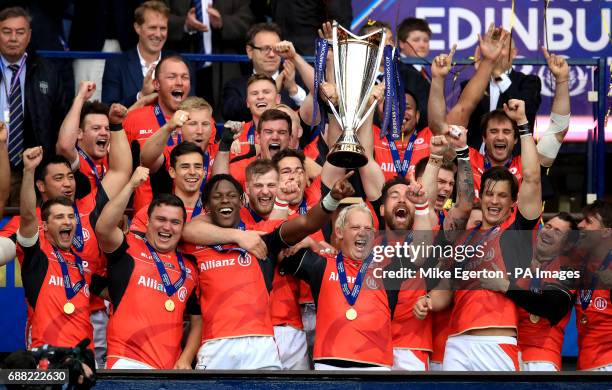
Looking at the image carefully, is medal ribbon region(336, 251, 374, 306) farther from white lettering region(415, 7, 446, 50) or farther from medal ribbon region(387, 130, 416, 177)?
white lettering region(415, 7, 446, 50)

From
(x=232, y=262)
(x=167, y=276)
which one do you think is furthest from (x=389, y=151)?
(x=167, y=276)

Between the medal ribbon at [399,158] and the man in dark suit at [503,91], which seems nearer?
the medal ribbon at [399,158]

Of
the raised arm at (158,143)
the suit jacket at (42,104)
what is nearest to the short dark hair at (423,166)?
the raised arm at (158,143)

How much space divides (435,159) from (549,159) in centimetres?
133

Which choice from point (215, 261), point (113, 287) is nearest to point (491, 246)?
point (215, 261)

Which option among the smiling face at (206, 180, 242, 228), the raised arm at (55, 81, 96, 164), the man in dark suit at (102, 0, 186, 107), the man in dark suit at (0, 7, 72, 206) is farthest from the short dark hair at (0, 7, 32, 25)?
the smiling face at (206, 180, 242, 228)

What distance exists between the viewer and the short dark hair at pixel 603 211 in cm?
807

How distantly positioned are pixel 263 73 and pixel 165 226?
2271 millimetres

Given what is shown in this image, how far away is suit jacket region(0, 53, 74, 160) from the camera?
31.3ft

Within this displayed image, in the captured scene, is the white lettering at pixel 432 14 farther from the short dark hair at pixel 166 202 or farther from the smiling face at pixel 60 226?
the smiling face at pixel 60 226

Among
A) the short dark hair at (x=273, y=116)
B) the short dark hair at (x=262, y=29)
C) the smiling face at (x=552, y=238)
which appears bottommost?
the smiling face at (x=552, y=238)

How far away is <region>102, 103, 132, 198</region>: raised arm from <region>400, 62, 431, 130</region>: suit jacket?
2.29 m

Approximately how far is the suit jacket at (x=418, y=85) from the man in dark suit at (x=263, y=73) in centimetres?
77

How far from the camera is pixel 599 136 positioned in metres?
9.87
